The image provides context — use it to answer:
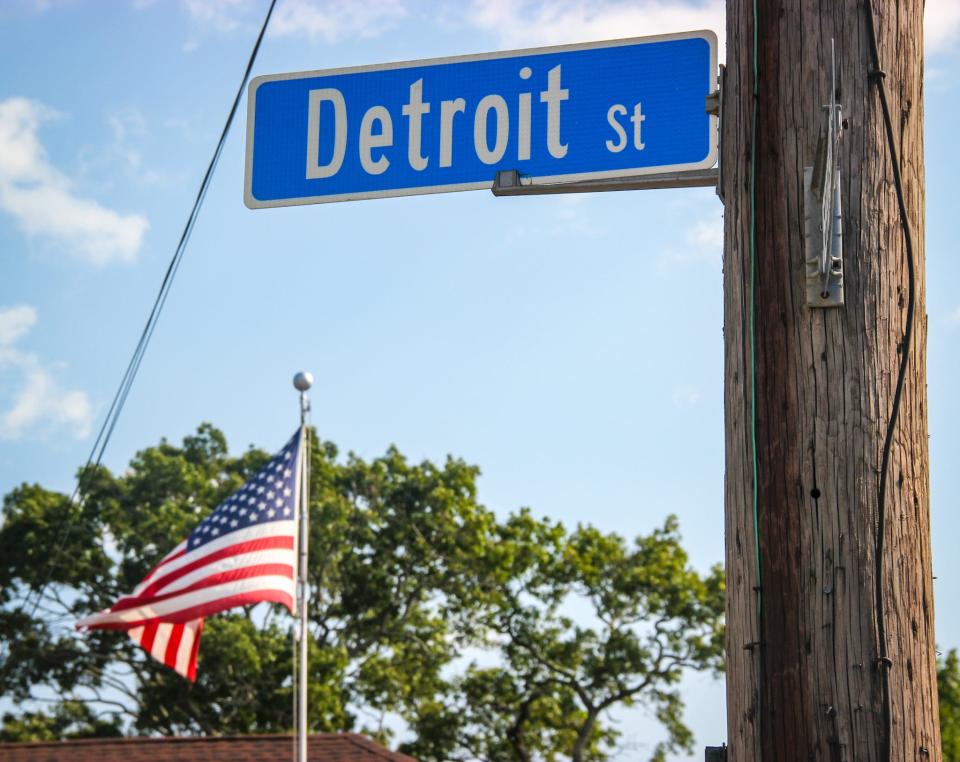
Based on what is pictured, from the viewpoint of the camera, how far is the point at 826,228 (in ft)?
8.72

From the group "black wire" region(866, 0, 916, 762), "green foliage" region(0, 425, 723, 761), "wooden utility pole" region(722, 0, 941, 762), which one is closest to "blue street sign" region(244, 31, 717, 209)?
"wooden utility pole" region(722, 0, 941, 762)

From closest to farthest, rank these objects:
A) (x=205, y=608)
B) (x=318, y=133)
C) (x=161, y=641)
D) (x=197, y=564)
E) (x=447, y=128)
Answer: (x=447, y=128) → (x=318, y=133) → (x=205, y=608) → (x=197, y=564) → (x=161, y=641)

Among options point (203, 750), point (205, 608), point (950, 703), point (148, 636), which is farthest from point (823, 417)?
point (950, 703)

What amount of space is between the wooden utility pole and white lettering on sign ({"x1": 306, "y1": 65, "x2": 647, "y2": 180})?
19.5 inches

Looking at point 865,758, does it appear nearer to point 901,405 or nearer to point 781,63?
point 901,405

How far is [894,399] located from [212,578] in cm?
941

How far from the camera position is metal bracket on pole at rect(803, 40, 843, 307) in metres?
2.65

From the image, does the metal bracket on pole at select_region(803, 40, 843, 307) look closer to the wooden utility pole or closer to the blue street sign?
the wooden utility pole

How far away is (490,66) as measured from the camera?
3.50 metres

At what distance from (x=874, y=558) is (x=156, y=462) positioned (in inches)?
1071

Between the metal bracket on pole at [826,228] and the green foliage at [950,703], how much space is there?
34601 millimetres

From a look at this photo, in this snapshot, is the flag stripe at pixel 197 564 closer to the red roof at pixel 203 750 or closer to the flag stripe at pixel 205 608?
the flag stripe at pixel 205 608

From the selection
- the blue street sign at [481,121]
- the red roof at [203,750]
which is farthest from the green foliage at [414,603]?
the blue street sign at [481,121]

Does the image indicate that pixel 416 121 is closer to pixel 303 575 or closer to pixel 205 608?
pixel 205 608
